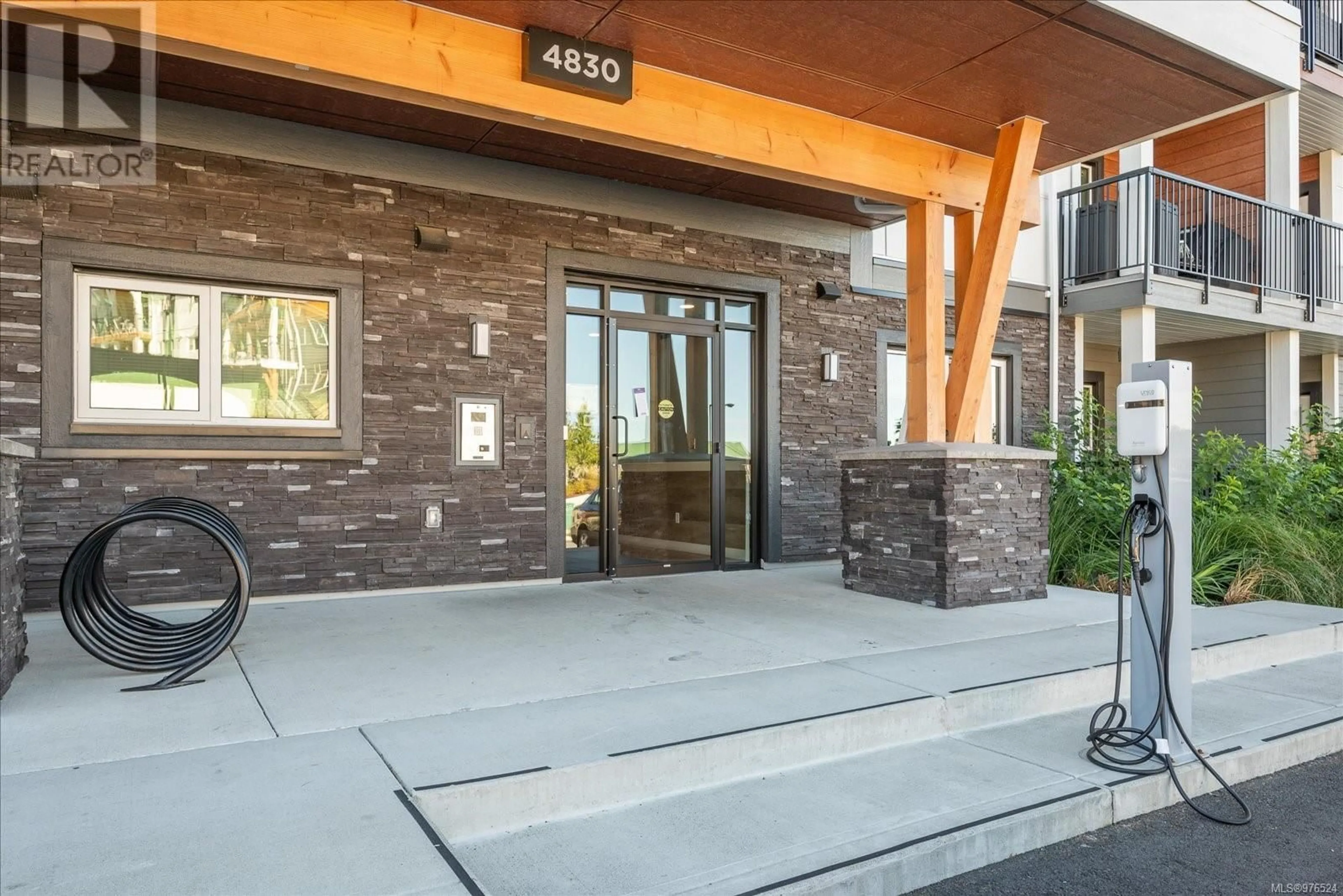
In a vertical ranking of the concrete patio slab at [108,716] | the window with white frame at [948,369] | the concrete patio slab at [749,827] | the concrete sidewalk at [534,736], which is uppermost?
the window with white frame at [948,369]

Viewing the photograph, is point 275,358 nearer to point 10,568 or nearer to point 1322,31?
point 10,568

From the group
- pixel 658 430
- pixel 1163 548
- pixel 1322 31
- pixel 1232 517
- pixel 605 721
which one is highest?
pixel 1322 31

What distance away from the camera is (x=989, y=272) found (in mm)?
5785

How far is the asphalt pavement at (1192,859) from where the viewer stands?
2.52m

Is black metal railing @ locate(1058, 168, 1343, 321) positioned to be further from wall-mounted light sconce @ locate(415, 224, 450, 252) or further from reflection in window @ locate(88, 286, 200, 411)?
reflection in window @ locate(88, 286, 200, 411)

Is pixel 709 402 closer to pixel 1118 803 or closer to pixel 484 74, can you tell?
pixel 484 74

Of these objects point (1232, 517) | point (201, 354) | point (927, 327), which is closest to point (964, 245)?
point (927, 327)

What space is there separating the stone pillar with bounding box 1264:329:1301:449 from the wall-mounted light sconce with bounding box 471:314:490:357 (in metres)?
9.54

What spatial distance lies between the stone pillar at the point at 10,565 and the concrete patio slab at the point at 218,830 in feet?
3.14

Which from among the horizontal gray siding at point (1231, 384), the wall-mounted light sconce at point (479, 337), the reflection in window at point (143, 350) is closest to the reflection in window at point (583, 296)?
the wall-mounted light sconce at point (479, 337)

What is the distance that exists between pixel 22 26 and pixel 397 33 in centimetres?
206

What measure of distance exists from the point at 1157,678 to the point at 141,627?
446 cm

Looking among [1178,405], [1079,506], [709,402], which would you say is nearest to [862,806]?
[1178,405]

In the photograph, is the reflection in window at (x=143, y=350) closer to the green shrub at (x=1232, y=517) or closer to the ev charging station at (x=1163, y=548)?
the ev charging station at (x=1163, y=548)
